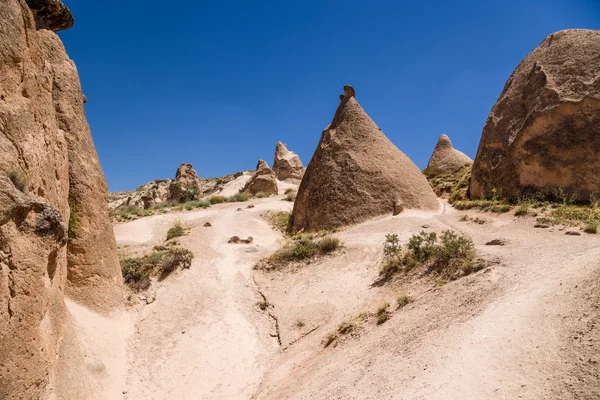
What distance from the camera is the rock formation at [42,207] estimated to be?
3.97 meters

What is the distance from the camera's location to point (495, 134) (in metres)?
14.9

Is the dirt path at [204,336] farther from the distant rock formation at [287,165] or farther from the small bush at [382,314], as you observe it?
the distant rock formation at [287,165]

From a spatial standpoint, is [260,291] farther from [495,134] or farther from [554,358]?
[495,134]

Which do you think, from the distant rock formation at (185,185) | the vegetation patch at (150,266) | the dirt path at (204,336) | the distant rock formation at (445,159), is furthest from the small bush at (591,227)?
the distant rock formation at (185,185)

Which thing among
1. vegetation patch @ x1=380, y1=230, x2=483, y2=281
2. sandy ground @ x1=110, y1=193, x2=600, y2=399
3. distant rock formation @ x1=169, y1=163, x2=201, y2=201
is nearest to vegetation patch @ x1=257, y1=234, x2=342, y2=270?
sandy ground @ x1=110, y1=193, x2=600, y2=399

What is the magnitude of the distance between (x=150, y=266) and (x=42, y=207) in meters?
5.49

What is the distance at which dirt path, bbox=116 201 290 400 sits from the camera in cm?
617

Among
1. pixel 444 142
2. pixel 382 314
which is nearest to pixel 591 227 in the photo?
pixel 382 314

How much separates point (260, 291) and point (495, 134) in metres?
11.5

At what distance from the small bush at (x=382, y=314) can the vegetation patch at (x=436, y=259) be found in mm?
1228

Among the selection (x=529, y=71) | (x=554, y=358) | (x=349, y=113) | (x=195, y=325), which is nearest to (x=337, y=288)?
(x=195, y=325)

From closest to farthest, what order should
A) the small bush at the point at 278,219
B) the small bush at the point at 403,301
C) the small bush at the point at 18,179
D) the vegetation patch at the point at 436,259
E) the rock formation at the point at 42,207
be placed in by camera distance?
the rock formation at the point at 42,207 < the small bush at the point at 18,179 < the small bush at the point at 403,301 < the vegetation patch at the point at 436,259 < the small bush at the point at 278,219

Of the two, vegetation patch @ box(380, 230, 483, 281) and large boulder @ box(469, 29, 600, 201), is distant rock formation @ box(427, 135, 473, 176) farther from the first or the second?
vegetation patch @ box(380, 230, 483, 281)

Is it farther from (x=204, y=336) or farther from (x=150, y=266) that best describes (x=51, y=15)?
(x=204, y=336)
